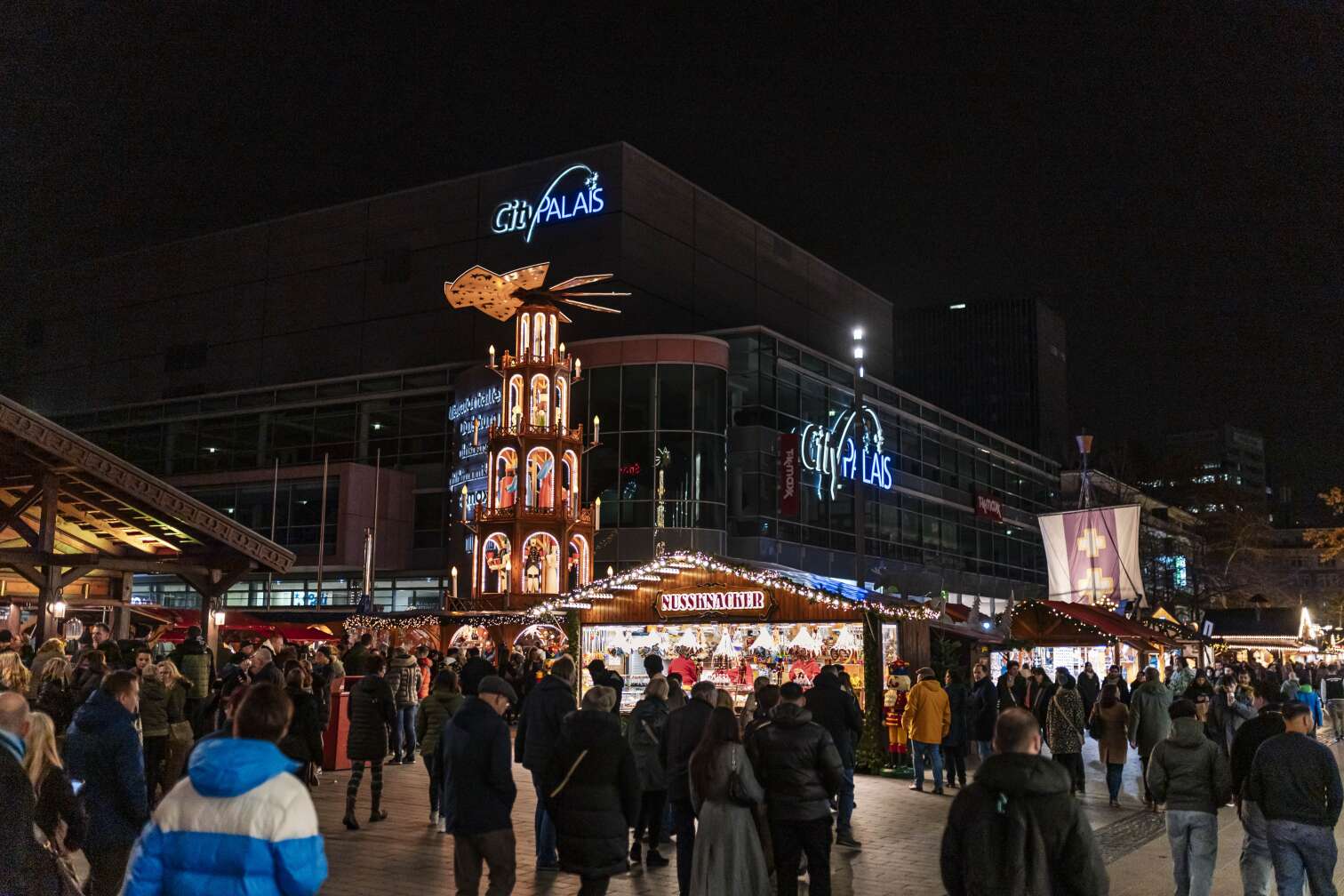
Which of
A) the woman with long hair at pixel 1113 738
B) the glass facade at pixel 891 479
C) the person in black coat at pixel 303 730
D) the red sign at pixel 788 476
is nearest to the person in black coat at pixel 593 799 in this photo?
the person in black coat at pixel 303 730

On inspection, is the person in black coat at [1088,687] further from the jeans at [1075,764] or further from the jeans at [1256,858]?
the jeans at [1256,858]

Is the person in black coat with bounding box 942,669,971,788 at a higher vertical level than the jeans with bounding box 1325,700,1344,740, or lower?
higher

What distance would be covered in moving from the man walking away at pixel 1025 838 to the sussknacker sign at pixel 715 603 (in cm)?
1533

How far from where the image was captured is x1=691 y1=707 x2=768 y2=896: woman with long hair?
22.9 ft

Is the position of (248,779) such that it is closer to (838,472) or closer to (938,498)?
(838,472)

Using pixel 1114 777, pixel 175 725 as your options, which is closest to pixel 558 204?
pixel 1114 777

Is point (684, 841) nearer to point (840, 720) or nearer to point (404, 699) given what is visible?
point (840, 720)

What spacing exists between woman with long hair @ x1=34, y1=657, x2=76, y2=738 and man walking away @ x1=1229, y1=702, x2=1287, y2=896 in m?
10.3

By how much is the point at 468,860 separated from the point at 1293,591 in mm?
88775

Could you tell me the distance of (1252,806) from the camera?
793 cm

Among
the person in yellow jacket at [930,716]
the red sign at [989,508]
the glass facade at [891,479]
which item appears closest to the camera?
the person in yellow jacket at [930,716]

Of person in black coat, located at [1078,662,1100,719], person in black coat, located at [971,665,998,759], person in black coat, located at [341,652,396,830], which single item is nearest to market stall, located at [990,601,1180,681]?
person in black coat, located at [1078,662,1100,719]

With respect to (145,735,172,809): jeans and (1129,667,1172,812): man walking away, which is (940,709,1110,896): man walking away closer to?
(145,735,172,809): jeans

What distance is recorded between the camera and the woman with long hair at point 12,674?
11578 mm
